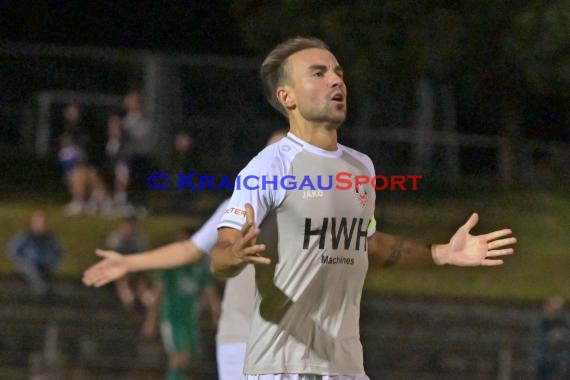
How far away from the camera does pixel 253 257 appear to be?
474 cm

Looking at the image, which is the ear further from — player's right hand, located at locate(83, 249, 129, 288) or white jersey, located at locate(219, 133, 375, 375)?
player's right hand, located at locate(83, 249, 129, 288)

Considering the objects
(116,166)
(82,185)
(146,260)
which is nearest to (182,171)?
(116,166)

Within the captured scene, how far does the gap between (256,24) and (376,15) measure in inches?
91.3

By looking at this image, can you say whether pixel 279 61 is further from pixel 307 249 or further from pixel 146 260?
pixel 146 260

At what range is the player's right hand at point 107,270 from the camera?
6.50m

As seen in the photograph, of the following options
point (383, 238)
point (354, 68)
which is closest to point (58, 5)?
point (354, 68)

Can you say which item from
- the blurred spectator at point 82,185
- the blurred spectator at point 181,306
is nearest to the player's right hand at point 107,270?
the blurred spectator at point 181,306

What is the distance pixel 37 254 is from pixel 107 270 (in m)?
10.4

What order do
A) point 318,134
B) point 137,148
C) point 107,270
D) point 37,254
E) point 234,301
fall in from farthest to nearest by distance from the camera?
point 137,148
point 37,254
point 234,301
point 107,270
point 318,134

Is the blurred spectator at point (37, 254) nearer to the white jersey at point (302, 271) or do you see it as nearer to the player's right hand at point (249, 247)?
the white jersey at point (302, 271)

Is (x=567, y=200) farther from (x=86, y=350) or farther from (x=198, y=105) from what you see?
(x=86, y=350)

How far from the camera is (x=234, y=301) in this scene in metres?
6.71

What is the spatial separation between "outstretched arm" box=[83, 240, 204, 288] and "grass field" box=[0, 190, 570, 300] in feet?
38.9

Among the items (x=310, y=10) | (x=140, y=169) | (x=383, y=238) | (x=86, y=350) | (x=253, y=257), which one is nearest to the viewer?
(x=253, y=257)
